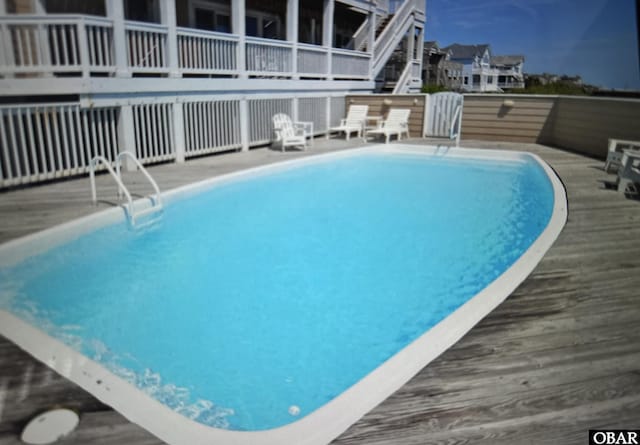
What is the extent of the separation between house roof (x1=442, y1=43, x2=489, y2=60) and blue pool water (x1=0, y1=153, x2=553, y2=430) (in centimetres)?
6247

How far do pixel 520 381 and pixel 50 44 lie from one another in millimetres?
8518

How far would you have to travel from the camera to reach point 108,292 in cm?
448

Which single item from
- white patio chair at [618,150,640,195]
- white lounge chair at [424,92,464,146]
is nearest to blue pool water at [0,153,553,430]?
white patio chair at [618,150,640,195]

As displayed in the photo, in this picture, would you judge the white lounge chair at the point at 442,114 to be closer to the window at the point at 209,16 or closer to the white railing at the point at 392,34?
the white railing at the point at 392,34

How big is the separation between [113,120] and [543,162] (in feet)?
27.9

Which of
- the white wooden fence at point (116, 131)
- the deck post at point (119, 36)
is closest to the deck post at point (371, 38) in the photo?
the white wooden fence at point (116, 131)

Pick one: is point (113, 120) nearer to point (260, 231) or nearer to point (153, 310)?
point (260, 231)

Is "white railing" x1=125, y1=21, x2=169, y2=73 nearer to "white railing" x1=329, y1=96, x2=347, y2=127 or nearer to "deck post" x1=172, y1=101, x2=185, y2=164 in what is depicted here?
"deck post" x1=172, y1=101, x2=185, y2=164

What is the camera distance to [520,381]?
97.0 inches

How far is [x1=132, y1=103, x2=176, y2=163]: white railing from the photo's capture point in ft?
28.0

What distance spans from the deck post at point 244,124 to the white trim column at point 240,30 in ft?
2.03

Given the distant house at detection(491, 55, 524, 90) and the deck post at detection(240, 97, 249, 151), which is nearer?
the deck post at detection(240, 97, 249, 151)

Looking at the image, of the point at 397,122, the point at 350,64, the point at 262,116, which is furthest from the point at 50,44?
the point at 350,64

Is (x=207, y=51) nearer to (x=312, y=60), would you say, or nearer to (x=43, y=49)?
(x=43, y=49)
